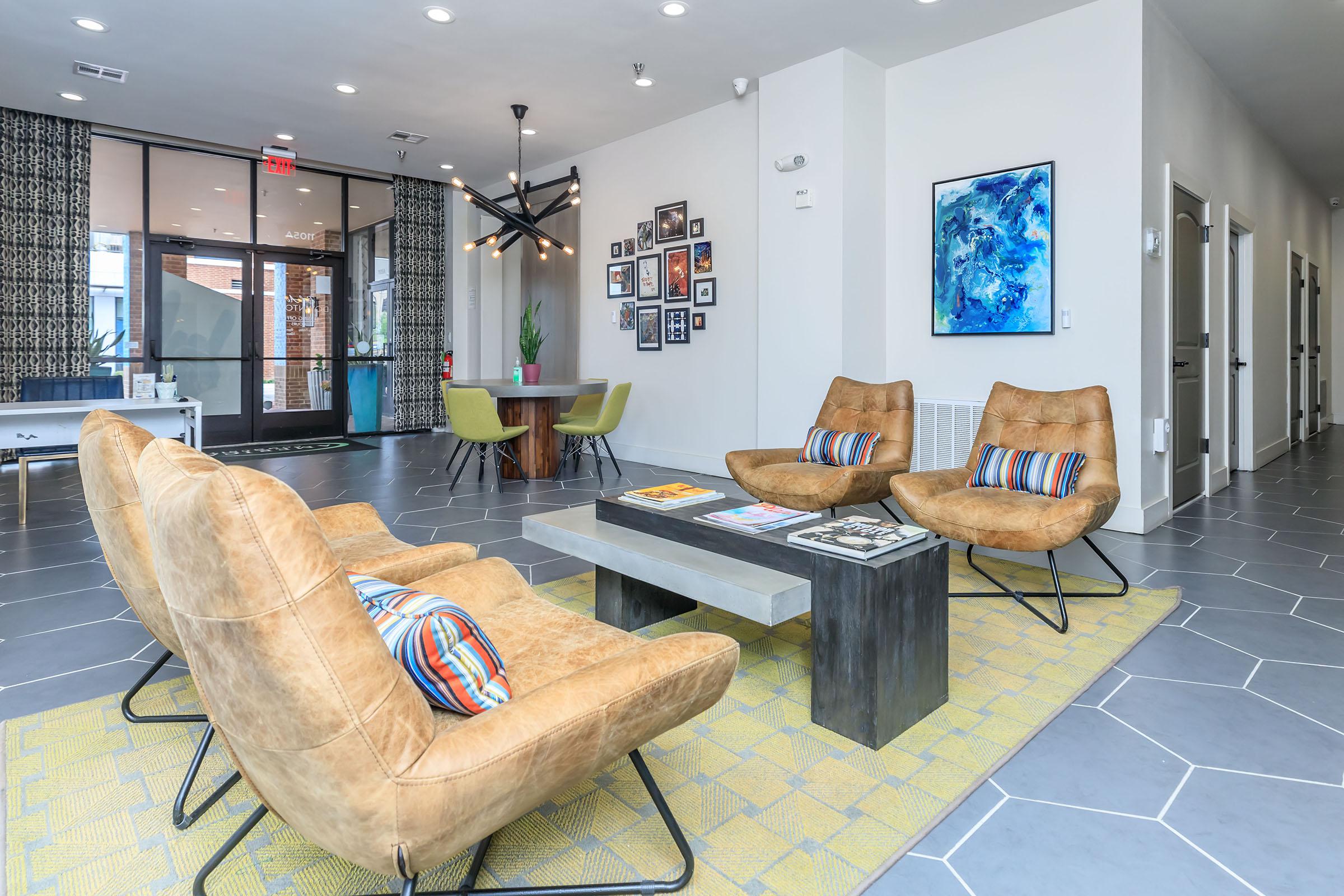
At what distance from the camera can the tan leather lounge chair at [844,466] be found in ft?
12.4

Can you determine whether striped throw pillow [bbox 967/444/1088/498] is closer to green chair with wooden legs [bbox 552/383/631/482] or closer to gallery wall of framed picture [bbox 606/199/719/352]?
green chair with wooden legs [bbox 552/383/631/482]

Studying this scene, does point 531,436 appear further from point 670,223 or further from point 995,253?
point 995,253

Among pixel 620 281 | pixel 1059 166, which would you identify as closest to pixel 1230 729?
pixel 1059 166

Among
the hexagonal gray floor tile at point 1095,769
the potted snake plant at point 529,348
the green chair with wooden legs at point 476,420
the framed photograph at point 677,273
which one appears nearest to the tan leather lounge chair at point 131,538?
the hexagonal gray floor tile at point 1095,769

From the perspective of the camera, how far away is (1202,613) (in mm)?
3008

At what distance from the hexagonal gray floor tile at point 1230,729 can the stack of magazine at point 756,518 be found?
3.42ft

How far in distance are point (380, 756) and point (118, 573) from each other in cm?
128

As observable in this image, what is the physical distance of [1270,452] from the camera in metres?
7.19

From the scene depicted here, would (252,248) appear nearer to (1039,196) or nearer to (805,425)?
(805,425)

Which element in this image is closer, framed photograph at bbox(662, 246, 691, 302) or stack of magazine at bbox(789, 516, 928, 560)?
stack of magazine at bbox(789, 516, 928, 560)

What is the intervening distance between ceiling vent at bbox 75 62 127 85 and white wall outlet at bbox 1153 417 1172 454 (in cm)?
736

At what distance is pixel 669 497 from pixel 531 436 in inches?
141

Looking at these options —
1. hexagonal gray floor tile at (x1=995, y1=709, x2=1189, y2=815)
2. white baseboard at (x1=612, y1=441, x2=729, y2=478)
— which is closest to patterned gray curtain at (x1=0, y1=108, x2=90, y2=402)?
white baseboard at (x1=612, y1=441, x2=729, y2=478)

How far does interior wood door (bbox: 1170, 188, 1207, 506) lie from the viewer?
4777 mm
